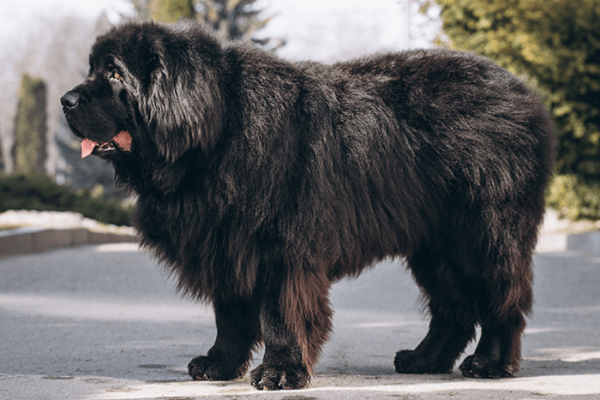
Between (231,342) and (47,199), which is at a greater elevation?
(231,342)

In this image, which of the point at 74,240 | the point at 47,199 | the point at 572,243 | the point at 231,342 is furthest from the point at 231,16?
the point at 231,342

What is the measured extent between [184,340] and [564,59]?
10.3 metres

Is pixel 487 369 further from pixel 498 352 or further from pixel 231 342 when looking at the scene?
pixel 231 342

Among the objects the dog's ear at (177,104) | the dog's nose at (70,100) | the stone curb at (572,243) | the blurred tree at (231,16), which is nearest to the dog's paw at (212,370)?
the dog's ear at (177,104)

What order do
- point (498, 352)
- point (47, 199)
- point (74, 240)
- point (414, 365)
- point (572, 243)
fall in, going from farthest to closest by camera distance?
1. point (47, 199)
2. point (572, 243)
3. point (74, 240)
4. point (414, 365)
5. point (498, 352)

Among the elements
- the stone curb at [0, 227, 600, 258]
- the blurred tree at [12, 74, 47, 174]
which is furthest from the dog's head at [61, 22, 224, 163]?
the blurred tree at [12, 74, 47, 174]

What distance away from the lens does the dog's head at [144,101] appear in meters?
3.03

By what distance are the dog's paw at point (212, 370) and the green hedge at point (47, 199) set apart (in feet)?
41.6

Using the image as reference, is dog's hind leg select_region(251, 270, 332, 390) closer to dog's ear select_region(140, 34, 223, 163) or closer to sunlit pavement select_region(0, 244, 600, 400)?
sunlit pavement select_region(0, 244, 600, 400)

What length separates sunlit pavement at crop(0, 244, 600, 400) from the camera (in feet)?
9.63

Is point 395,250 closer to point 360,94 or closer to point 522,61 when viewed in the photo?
point 360,94

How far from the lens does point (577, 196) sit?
1305cm

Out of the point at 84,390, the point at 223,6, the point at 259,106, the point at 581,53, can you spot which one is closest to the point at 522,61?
the point at 581,53

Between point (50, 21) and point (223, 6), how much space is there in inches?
1264
